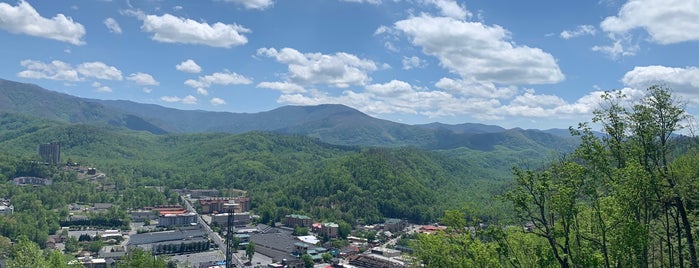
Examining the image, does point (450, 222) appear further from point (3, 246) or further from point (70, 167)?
point (70, 167)

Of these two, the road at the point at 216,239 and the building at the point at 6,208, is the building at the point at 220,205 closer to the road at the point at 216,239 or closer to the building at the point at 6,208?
the road at the point at 216,239

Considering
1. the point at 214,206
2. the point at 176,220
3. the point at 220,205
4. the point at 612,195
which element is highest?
the point at 612,195

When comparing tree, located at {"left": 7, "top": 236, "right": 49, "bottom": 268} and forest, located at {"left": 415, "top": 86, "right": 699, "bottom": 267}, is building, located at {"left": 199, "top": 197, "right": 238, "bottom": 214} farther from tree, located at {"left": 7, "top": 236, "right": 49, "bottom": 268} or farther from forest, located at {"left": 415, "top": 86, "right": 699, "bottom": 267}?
forest, located at {"left": 415, "top": 86, "right": 699, "bottom": 267}

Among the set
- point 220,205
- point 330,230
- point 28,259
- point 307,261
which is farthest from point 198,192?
point 28,259

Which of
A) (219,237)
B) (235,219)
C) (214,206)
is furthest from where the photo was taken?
(214,206)

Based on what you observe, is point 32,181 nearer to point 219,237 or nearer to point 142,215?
point 142,215

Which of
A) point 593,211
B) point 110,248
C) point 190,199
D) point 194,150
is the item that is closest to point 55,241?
point 110,248

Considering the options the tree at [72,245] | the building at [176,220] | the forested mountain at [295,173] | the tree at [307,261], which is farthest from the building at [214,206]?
the tree at [307,261]

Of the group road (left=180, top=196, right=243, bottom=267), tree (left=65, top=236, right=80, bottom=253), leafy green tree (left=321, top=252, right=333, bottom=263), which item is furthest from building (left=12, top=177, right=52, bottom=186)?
leafy green tree (left=321, top=252, right=333, bottom=263)
